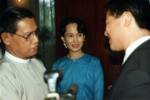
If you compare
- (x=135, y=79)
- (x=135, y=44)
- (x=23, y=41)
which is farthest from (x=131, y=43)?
(x=23, y=41)

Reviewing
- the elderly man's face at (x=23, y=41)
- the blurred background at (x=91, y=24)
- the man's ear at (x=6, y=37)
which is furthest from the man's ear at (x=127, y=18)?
the blurred background at (x=91, y=24)

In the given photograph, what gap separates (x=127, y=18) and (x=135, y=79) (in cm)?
29

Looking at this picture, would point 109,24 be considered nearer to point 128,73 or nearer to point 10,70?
point 128,73

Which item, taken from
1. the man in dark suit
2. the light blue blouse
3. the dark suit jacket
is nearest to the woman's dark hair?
the light blue blouse

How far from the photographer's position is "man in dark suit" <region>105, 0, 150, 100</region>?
160 cm

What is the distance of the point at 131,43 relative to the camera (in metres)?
1.77

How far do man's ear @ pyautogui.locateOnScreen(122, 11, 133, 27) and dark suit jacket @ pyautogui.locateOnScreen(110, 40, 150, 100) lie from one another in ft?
0.41

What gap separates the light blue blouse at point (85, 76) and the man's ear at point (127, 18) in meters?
1.15

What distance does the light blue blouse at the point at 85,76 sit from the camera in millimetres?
2855

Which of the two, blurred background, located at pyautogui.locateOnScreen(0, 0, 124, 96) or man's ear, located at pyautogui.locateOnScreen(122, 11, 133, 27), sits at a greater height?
man's ear, located at pyautogui.locateOnScreen(122, 11, 133, 27)

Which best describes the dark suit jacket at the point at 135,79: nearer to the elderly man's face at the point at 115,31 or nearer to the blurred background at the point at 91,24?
the elderly man's face at the point at 115,31

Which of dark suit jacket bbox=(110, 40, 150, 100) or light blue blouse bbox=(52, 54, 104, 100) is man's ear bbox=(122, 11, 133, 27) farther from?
light blue blouse bbox=(52, 54, 104, 100)

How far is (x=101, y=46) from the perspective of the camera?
3.85 metres

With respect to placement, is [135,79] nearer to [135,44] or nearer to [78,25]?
[135,44]
